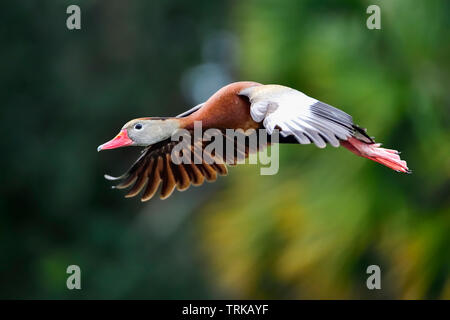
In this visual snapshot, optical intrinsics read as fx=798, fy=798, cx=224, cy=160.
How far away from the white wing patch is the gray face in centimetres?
15

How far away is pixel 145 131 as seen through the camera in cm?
125

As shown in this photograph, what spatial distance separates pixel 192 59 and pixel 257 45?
3657mm

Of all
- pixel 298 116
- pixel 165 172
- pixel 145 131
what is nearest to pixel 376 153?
pixel 298 116

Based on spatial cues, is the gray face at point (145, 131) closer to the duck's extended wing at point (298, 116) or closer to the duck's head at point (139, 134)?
the duck's head at point (139, 134)

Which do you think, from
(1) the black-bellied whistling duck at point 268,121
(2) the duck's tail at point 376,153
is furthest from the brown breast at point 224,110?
(2) the duck's tail at point 376,153

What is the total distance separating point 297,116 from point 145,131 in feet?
0.83

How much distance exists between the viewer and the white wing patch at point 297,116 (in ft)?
4.09

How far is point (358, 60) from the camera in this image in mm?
3186

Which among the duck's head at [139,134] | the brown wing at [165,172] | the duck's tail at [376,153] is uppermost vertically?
the duck's head at [139,134]

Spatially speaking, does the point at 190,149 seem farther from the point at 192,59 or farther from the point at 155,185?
the point at 192,59

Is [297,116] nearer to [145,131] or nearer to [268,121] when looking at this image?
→ [268,121]

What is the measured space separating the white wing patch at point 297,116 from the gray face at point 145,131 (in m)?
0.15

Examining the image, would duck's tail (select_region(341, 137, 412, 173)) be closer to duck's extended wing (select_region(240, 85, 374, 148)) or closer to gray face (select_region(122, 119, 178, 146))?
duck's extended wing (select_region(240, 85, 374, 148))
